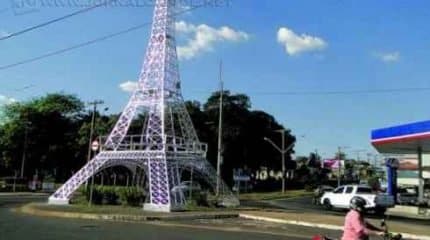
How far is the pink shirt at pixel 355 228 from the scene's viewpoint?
9.74m

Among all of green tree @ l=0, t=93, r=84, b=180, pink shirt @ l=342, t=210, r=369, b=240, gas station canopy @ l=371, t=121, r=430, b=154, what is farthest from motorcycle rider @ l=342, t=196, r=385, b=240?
green tree @ l=0, t=93, r=84, b=180

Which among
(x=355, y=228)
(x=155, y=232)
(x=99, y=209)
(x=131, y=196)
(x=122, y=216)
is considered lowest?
(x=155, y=232)

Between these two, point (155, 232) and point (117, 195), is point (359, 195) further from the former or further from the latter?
point (155, 232)

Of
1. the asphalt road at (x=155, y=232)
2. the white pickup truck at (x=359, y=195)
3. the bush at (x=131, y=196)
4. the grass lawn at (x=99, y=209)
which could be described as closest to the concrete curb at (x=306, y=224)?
the asphalt road at (x=155, y=232)

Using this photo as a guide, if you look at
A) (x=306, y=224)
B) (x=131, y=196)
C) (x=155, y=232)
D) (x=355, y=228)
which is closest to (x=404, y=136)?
(x=306, y=224)

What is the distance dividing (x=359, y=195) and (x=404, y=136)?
4.85 meters

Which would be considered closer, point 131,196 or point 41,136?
point 131,196

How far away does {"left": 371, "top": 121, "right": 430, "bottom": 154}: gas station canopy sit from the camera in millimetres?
37656

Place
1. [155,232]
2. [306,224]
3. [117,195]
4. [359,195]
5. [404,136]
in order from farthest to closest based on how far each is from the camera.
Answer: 1. [117,195]
2. [404,136]
3. [359,195]
4. [306,224]
5. [155,232]

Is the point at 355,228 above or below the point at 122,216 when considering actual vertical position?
above

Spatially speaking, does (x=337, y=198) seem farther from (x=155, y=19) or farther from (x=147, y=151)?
(x=155, y=19)

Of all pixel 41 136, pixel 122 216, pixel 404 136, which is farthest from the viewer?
pixel 41 136

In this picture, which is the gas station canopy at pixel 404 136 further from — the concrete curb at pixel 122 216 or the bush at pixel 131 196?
the bush at pixel 131 196

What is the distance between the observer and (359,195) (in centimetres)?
3862
